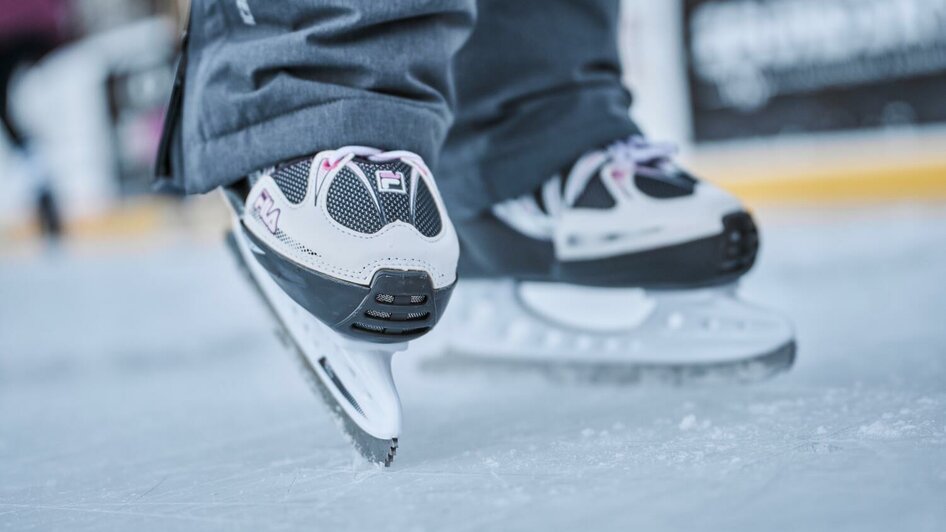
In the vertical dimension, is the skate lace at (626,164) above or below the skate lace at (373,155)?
below

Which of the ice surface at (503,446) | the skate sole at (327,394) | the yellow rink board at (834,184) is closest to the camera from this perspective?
the ice surface at (503,446)

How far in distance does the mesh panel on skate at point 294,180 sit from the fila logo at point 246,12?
10cm

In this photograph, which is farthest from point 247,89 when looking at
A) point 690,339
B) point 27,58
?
point 27,58

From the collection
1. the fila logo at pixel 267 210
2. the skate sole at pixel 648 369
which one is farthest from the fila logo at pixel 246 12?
the skate sole at pixel 648 369

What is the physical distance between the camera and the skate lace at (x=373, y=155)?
0.47 m

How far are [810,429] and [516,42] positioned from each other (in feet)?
1.32

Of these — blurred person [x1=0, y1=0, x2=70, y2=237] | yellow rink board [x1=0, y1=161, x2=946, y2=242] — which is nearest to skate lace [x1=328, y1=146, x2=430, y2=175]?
yellow rink board [x1=0, y1=161, x2=946, y2=242]

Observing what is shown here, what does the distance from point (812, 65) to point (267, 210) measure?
272cm

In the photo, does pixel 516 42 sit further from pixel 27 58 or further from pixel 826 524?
pixel 27 58

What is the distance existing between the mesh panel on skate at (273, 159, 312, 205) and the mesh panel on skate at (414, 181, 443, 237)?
6 cm

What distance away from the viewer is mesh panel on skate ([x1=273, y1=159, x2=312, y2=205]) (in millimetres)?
470

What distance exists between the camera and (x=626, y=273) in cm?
62

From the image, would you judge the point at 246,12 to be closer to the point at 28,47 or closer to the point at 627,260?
the point at 627,260

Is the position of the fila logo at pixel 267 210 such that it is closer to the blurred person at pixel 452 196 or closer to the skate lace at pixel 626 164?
the blurred person at pixel 452 196
